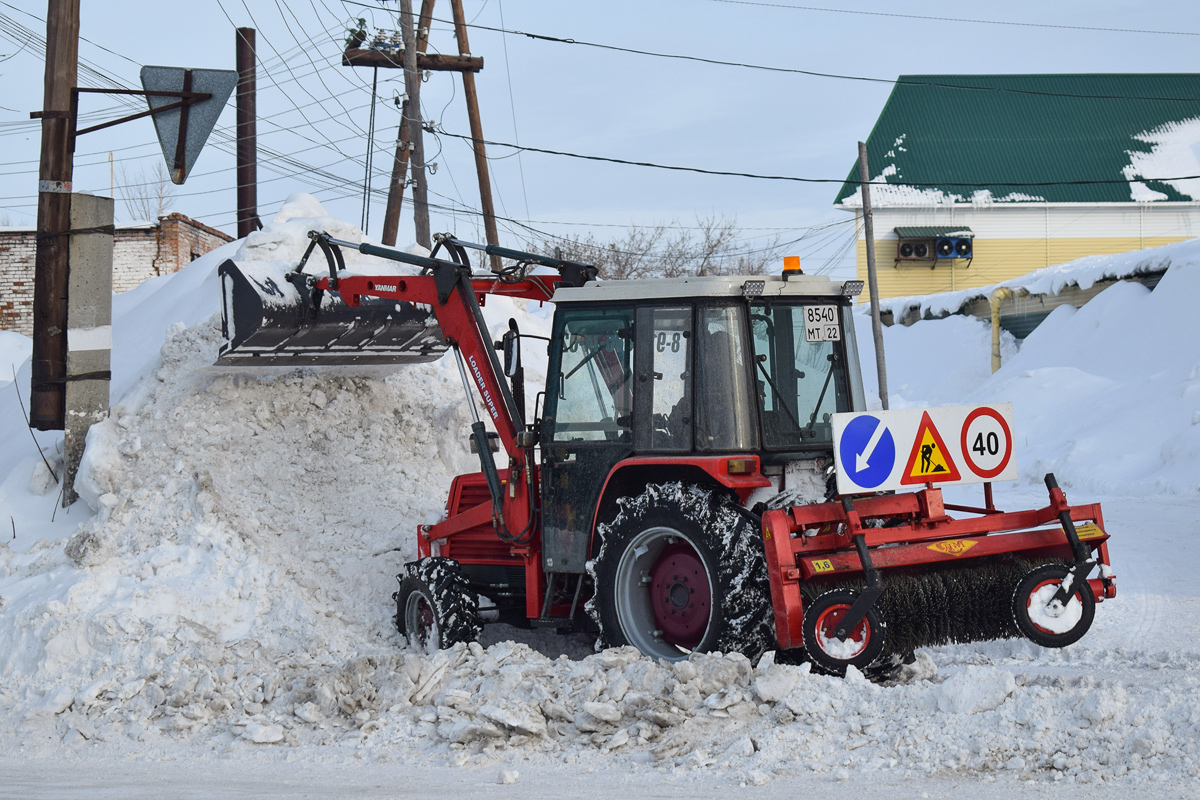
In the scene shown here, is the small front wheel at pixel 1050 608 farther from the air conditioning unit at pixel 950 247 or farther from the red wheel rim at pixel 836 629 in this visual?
the air conditioning unit at pixel 950 247

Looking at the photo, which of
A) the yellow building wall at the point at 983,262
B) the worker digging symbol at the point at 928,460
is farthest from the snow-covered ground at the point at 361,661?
the yellow building wall at the point at 983,262

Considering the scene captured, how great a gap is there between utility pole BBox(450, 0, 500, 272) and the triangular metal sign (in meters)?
11.2

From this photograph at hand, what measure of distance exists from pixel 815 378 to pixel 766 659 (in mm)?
1855

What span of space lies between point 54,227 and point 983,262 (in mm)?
29599

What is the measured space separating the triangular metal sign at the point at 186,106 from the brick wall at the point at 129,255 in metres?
11.8

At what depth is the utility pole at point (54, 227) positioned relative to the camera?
9695 mm

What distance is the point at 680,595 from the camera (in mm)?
6293

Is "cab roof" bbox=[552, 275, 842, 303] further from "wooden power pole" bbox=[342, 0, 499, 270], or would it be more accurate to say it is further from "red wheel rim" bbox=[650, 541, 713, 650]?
"wooden power pole" bbox=[342, 0, 499, 270]

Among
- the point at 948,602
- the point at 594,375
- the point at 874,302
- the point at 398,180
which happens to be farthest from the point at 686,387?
the point at 874,302

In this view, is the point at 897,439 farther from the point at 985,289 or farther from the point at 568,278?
the point at 985,289

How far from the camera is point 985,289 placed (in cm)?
2662

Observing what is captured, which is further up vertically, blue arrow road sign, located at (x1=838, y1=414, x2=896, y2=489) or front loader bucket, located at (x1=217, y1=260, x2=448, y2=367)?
front loader bucket, located at (x1=217, y1=260, x2=448, y2=367)

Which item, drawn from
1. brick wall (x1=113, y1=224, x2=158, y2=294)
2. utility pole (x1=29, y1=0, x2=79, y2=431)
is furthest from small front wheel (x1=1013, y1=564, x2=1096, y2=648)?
brick wall (x1=113, y1=224, x2=158, y2=294)

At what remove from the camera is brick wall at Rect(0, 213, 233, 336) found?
72.0 ft
